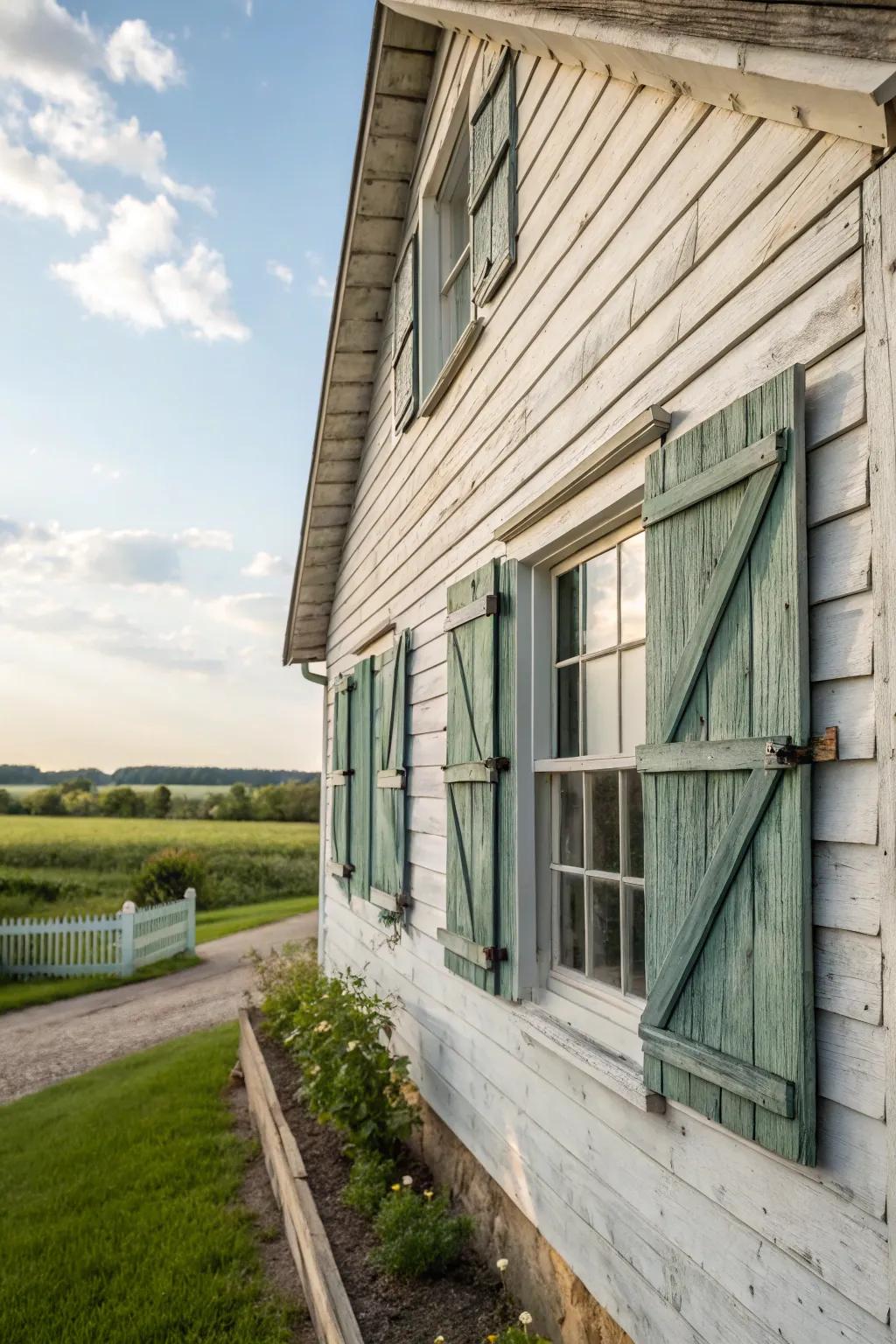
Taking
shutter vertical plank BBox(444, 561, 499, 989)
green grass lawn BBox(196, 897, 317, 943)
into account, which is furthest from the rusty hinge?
green grass lawn BBox(196, 897, 317, 943)

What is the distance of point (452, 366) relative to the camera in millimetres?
4465

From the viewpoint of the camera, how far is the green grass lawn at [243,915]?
1922 cm

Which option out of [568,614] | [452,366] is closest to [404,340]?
[452,366]

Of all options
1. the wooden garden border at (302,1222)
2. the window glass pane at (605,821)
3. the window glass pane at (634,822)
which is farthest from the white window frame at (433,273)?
the wooden garden border at (302,1222)

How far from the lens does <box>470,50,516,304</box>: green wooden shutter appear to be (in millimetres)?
3807

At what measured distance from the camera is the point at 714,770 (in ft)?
6.70

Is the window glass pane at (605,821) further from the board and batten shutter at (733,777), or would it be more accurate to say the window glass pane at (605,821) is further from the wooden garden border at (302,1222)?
the wooden garden border at (302,1222)

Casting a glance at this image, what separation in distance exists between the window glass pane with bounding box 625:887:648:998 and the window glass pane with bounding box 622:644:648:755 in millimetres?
452

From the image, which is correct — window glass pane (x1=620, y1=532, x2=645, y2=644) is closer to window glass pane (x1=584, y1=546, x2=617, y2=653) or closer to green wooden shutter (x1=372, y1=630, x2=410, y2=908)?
window glass pane (x1=584, y1=546, x2=617, y2=653)

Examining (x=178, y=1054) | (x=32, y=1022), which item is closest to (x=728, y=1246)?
(x=178, y=1054)

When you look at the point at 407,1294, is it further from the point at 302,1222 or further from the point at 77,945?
the point at 77,945

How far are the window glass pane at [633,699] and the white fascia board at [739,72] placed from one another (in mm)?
1414

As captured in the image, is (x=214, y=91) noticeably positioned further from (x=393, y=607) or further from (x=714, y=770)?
(x=714, y=770)

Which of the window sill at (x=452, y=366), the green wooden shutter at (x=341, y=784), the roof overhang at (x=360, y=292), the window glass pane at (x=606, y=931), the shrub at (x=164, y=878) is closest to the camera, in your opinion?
the window glass pane at (x=606, y=931)
